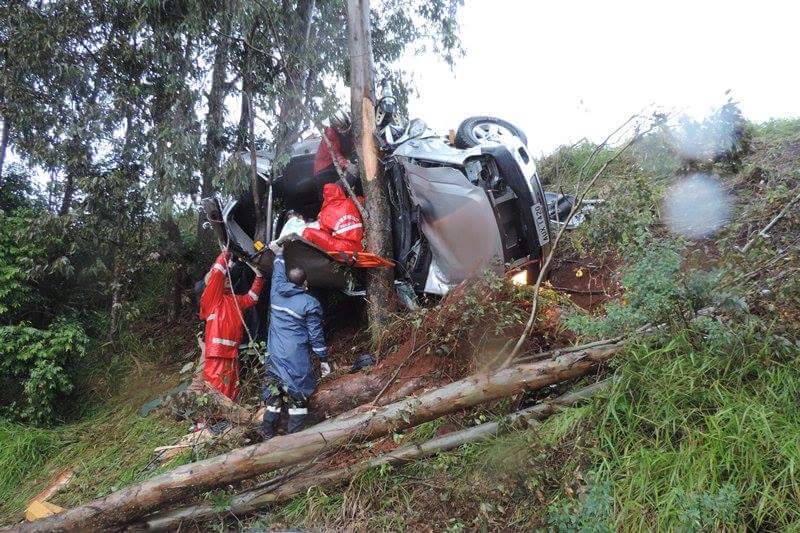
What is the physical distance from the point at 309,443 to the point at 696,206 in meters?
4.64

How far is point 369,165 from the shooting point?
17.5 feet

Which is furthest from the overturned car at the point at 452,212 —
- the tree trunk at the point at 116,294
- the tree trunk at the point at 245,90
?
the tree trunk at the point at 116,294

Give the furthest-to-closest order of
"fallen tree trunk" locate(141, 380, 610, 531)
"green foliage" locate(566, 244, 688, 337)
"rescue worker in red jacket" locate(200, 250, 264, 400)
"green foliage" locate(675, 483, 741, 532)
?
"rescue worker in red jacket" locate(200, 250, 264, 400) → "fallen tree trunk" locate(141, 380, 610, 531) → "green foliage" locate(566, 244, 688, 337) → "green foliage" locate(675, 483, 741, 532)

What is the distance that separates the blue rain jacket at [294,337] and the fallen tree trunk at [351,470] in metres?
1.05

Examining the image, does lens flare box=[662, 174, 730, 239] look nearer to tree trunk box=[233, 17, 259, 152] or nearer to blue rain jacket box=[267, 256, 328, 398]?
blue rain jacket box=[267, 256, 328, 398]

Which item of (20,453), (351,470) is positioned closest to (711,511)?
(351,470)

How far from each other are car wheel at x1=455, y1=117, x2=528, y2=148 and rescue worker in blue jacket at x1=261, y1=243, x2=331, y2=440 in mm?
2061

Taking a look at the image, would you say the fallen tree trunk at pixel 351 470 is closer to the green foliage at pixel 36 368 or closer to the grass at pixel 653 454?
the grass at pixel 653 454

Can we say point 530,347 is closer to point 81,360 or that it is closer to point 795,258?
point 795,258

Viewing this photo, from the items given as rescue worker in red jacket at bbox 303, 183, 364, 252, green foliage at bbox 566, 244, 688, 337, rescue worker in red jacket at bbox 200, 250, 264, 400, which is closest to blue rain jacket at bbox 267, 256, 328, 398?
rescue worker in red jacket at bbox 303, 183, 364, 252

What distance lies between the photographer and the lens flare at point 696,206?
5.23m

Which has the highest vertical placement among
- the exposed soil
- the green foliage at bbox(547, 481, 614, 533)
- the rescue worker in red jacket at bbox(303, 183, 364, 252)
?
the rescue worker in red jacket at bbox(303, 183, 364, 252)

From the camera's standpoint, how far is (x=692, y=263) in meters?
3.37

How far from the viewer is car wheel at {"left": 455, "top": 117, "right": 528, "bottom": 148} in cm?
530
